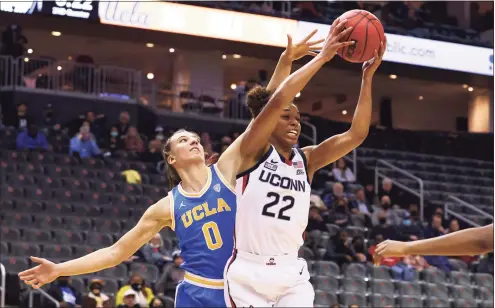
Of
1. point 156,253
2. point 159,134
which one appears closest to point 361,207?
point 159,134

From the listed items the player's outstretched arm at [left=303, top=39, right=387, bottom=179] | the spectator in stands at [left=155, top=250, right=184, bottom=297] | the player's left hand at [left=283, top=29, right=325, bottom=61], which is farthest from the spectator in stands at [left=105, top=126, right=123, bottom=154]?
the player's outstretched arm at [left=303, top=39, right=387, bottom=179]

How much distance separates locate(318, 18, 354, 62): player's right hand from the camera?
5.75m

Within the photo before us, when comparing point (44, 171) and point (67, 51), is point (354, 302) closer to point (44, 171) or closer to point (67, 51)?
point (44, 171)

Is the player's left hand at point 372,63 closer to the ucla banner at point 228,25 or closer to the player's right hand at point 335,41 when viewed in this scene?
the player's right hand at point 335,41

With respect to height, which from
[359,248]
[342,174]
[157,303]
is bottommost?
[157,303]

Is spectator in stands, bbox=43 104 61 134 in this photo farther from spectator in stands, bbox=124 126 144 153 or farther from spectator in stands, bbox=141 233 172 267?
spectator in stands, bbox=141 233 172 267

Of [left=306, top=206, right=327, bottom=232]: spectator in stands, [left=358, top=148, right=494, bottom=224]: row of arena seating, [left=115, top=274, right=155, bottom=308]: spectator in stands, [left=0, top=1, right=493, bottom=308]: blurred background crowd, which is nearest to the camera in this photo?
[left=115, top=274, right=155, bottom=308]: spectator in stands

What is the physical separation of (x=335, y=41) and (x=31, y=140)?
13.9 meters

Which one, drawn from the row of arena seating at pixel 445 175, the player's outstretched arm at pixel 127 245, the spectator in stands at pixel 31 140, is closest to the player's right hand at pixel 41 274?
the player's outstretched arm at pixel 127 245

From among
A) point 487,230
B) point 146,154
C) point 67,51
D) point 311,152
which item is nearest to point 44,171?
point 146,154

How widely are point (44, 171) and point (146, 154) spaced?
2352 millimetres

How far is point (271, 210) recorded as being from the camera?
5883 mm

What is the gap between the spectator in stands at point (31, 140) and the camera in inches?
744

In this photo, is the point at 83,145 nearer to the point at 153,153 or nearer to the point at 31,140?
the point at 31,140
